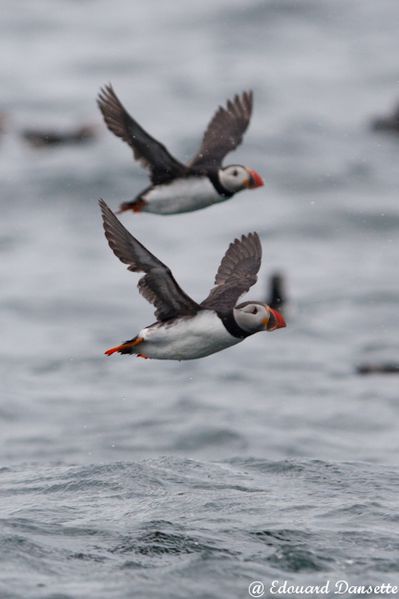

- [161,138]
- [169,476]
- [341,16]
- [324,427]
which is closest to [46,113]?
[161,138]

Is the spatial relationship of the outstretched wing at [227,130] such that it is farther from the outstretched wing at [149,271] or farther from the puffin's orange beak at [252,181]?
the outstretched wing at [149,271]

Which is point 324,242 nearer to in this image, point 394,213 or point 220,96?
point 394,213

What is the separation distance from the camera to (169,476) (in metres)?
12.5

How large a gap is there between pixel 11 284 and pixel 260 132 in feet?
25.6

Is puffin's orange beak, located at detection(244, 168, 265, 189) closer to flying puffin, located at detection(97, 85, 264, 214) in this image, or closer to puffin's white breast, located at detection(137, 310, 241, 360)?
flying puffin, located at detection(97, 85, 264, 214)

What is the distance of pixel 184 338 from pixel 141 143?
2871 mm

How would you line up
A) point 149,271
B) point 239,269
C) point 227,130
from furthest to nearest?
point 227,130, point 239,269, point 149,271

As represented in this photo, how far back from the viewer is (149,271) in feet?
33.2

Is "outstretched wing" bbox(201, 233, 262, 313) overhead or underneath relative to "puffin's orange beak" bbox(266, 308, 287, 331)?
overhead

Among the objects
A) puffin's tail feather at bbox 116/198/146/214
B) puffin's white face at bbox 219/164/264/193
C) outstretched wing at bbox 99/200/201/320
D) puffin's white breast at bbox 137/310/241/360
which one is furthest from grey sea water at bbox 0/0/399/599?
puffin's white face at bbox 219/164/264/193

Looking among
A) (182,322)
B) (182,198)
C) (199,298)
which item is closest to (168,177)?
(182,198)

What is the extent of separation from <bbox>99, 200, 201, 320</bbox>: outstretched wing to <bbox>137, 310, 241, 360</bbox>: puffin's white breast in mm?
144

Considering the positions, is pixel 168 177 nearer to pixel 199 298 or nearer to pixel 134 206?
pixel 134 206

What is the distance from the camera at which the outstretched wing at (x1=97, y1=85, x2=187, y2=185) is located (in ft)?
41.1
